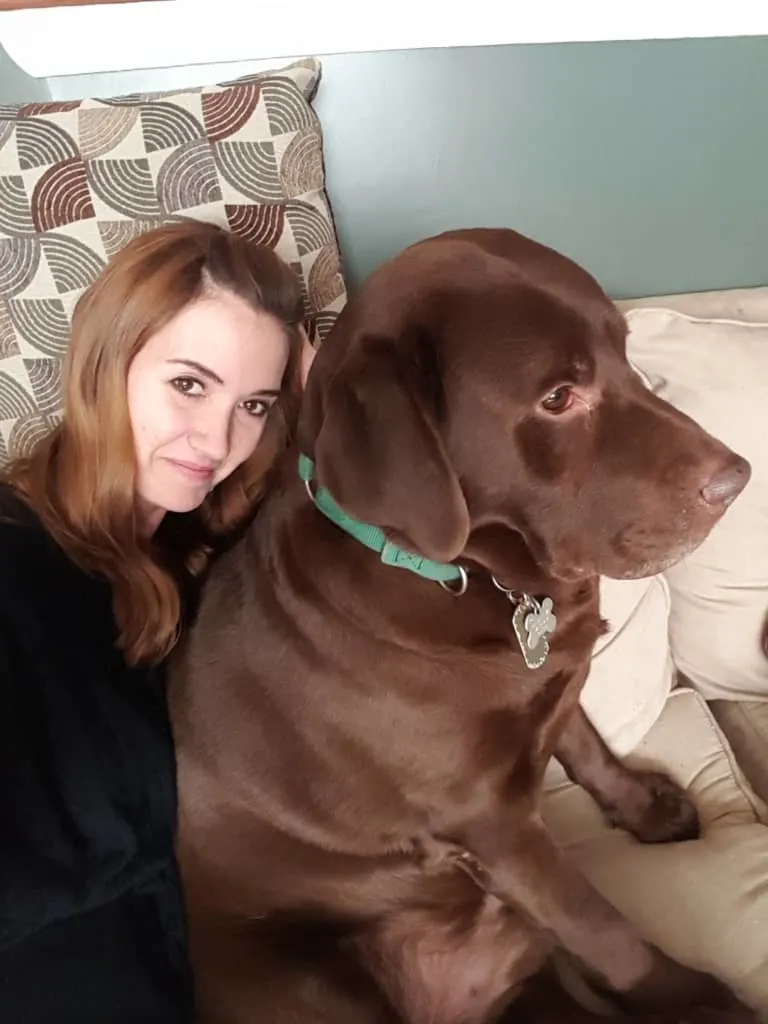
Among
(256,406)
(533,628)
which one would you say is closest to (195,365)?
(256,406)

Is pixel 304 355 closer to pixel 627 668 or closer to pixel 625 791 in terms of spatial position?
pixel 627 668

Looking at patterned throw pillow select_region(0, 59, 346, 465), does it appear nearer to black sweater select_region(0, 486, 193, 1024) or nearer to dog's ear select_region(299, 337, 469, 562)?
black sweater select_region(0, 486, 193, 1024)

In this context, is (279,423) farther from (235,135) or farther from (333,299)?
(235,135)

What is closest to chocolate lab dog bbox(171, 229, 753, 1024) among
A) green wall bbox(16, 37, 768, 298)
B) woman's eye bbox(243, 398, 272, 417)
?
woman's eye bbox(243, 398, 272, 417)

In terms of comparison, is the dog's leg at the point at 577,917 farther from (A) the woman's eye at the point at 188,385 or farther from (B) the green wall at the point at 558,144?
(B) the green wall at the point at 558,144

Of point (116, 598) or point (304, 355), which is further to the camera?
point (304, 355)

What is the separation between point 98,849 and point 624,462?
841 millimetres

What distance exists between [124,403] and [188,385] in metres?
0.10

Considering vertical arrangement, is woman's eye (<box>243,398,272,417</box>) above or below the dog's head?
below

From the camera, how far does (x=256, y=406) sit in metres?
1.60

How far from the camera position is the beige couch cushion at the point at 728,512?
5.82ft

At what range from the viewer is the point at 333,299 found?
1817 millimetres

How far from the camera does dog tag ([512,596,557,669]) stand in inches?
50.9

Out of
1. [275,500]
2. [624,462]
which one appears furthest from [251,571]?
[624,462]
